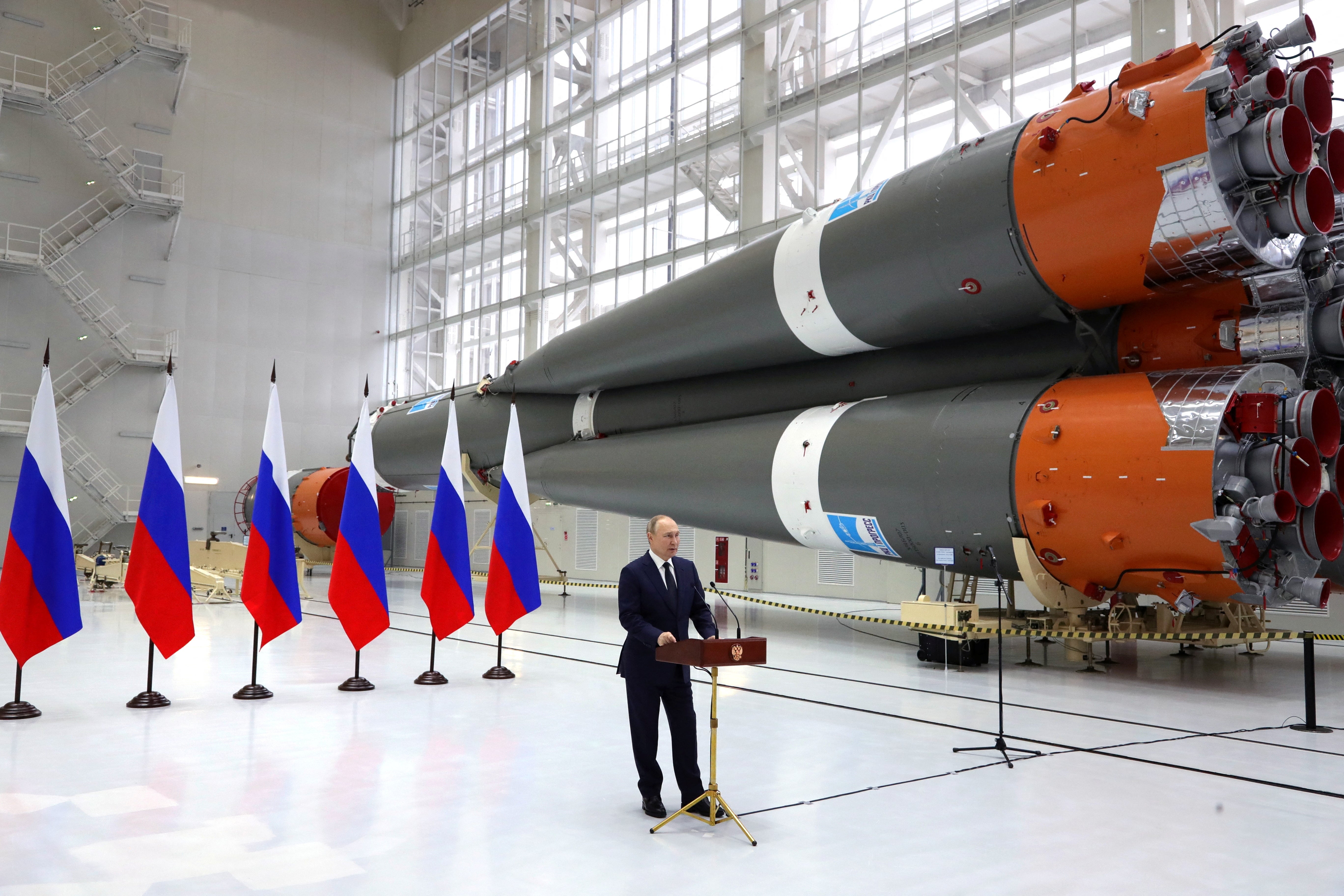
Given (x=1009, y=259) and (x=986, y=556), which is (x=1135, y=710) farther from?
(x=1009, y=259)

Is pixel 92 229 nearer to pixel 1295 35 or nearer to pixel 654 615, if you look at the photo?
pixel 654 615

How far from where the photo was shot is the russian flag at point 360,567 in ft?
29.6

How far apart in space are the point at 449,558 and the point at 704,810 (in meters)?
5.11

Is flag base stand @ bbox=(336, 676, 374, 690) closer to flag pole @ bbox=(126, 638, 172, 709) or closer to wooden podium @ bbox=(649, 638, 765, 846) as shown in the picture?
flag pole @ bbox=(126, 638, 172, 709)

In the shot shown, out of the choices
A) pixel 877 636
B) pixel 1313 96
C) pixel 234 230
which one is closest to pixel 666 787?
pixel 1313 96

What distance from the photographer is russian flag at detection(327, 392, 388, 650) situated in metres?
9.02

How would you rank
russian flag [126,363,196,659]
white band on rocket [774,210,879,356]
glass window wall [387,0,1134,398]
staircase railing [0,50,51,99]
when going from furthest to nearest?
staircase railing [0,50,51,99] < glass window wall [387,0,1134,398] < white band on rocket [774,210,879,356] < russian flag [126,363,196,659]

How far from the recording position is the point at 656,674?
16.3ft

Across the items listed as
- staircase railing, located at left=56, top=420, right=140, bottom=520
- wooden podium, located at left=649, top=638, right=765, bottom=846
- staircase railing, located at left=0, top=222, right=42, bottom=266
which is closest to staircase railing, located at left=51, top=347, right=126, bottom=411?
staircase railing, located at left=56, top=420, right=140, bottom=520

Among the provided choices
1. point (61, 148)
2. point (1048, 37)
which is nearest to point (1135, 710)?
point (1048, 37)

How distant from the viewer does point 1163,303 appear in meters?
8.81

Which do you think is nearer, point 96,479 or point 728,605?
point 728,605

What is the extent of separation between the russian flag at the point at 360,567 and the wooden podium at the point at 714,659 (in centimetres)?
496

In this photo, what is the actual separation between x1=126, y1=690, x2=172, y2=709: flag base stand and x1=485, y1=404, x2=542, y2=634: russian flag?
2.75 m
